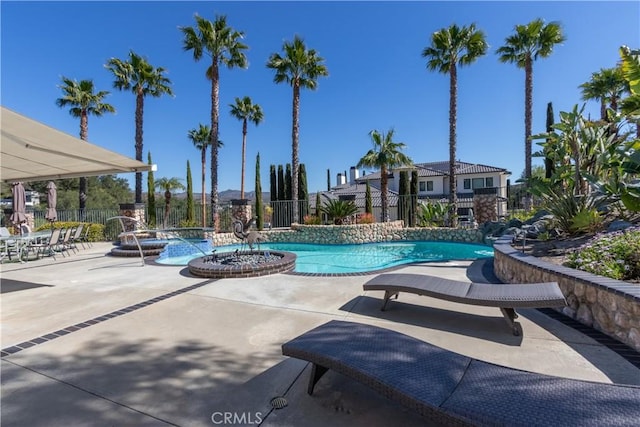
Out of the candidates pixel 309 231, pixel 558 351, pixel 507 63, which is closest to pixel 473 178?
pixel 507 63

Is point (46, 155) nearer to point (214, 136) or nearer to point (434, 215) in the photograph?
point (214, 136)

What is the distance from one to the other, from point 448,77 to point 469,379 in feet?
64.6

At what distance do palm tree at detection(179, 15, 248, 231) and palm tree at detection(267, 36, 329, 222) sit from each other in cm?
228

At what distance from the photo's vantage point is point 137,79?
19.2 m

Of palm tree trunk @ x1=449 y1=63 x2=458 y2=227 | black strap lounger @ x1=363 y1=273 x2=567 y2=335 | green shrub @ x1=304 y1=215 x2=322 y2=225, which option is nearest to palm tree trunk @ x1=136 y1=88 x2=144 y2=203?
green shrub @ x1=304 y1=215 x2=322 y2=225

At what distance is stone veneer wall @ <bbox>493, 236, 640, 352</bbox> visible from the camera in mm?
2922

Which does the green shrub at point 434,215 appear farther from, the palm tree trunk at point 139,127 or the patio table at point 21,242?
the palm tree trunk at point 139,127

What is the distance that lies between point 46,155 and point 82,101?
17.6 m

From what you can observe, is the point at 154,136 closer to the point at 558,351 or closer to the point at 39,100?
the point at 39,100

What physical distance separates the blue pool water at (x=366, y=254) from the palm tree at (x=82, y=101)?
13388mm

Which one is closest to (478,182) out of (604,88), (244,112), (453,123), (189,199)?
(604,88)

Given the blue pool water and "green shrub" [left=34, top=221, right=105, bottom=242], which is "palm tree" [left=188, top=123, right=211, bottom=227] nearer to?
"green shrub" [left=34, top=221, right=105, bottom=242]

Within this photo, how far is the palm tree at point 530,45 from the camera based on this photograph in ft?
58.5

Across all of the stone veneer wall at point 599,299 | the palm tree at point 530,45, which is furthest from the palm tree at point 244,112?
the stone veneer wall at point 599,299
